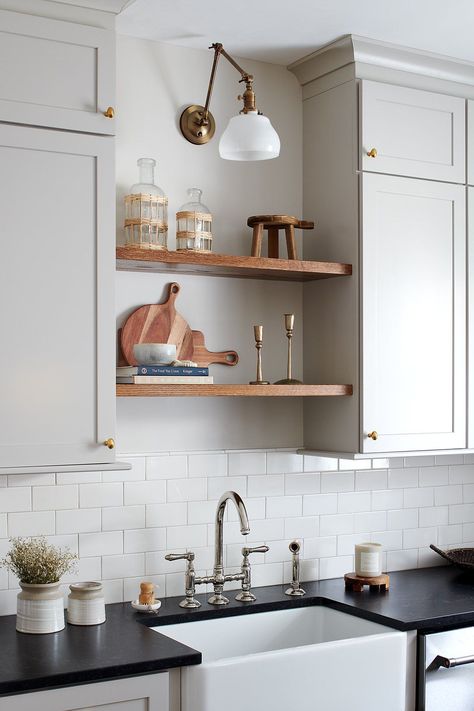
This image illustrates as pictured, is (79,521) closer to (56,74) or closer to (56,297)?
(56,297)

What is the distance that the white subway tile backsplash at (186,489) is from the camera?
10.2 ft

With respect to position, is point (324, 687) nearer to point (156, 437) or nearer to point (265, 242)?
point (156, 437)

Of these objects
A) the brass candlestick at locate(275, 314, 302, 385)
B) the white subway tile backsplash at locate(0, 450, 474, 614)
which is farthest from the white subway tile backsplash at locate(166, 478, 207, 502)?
the brass candlestick at locate(275, 314, 302, 385)

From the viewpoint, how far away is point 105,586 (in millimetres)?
2992

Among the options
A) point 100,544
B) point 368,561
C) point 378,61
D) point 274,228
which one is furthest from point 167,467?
point 378,61

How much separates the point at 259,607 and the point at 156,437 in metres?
0.65

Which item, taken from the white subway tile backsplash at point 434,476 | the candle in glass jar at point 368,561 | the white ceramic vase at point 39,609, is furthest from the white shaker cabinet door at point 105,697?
the white subway tile backsplash at point 434,476

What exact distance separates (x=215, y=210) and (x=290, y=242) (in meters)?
0.29

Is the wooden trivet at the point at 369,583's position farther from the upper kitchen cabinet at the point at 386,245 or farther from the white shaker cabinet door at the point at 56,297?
the white shaker cabinet door at the point at 56,297

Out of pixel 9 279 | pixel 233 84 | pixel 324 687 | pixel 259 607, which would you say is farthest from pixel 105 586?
pixel 233 84

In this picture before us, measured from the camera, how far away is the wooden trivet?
127 inches

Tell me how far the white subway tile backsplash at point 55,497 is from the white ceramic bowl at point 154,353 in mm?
462

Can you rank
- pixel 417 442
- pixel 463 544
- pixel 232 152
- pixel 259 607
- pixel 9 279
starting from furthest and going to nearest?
pixel 463 544 → pixel 417 442 → pixel 259 607 → pixel 232 152 → pixel 9 279

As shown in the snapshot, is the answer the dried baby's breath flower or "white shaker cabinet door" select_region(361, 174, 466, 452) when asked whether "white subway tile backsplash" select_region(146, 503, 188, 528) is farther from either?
"white shaker cabinet door" select_region(361, 174, 466, 452)
